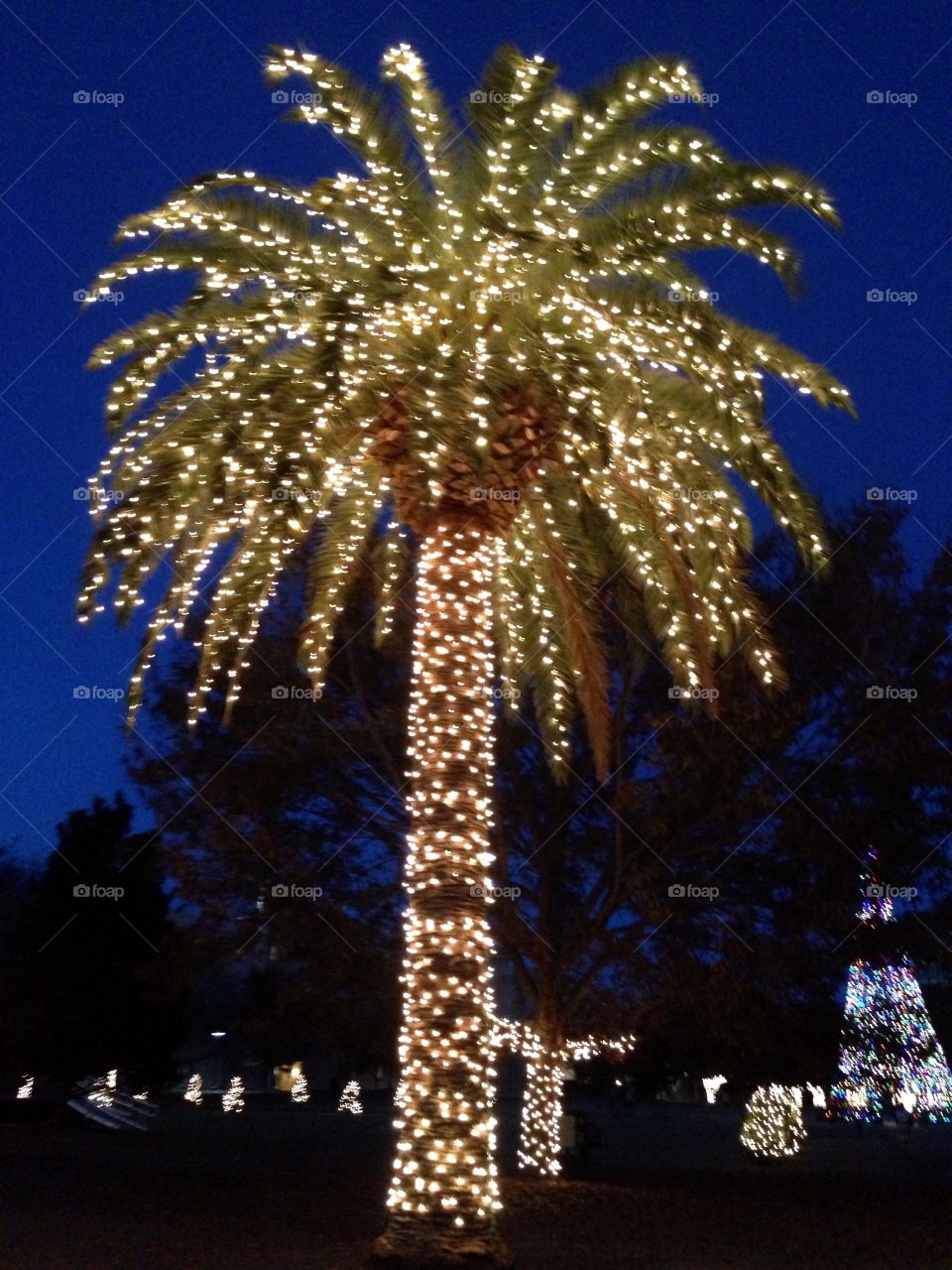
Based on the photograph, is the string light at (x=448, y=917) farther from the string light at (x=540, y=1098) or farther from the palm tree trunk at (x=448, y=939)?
the string light at (x=540, y=1098)

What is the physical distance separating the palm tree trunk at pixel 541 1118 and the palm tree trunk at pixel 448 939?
32.1 feet

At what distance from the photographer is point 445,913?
39.0 feet

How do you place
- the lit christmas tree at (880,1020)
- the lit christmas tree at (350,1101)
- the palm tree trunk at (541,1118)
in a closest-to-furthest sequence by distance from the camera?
the palm tree trunk at (541,1118) < the lit christmas tree at (880,1020) < the lit christmas tree at (350,1101)

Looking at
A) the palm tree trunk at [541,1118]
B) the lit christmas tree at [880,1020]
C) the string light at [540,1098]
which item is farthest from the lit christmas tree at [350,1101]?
the palm tree trunk at [541,1118]

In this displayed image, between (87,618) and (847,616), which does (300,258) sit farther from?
(847,616)

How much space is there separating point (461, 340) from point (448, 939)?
4759 millimetres

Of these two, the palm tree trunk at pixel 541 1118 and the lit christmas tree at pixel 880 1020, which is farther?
the lit christmas tree at pixel 880 1020

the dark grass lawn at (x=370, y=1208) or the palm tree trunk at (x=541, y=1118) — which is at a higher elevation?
the palm tree trunk at (x=541, y=1118)

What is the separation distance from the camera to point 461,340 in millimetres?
12375

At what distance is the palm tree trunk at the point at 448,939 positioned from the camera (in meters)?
11.3

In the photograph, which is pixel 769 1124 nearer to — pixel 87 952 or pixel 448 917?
pixel 87 952

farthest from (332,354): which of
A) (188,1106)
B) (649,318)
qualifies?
(188,1106)

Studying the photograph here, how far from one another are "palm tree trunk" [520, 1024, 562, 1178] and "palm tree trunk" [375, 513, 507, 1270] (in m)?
9.79

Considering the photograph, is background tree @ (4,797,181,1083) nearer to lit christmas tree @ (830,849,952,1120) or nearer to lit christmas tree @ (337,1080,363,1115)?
lit christmas tree @ (830,849,952,1120)
